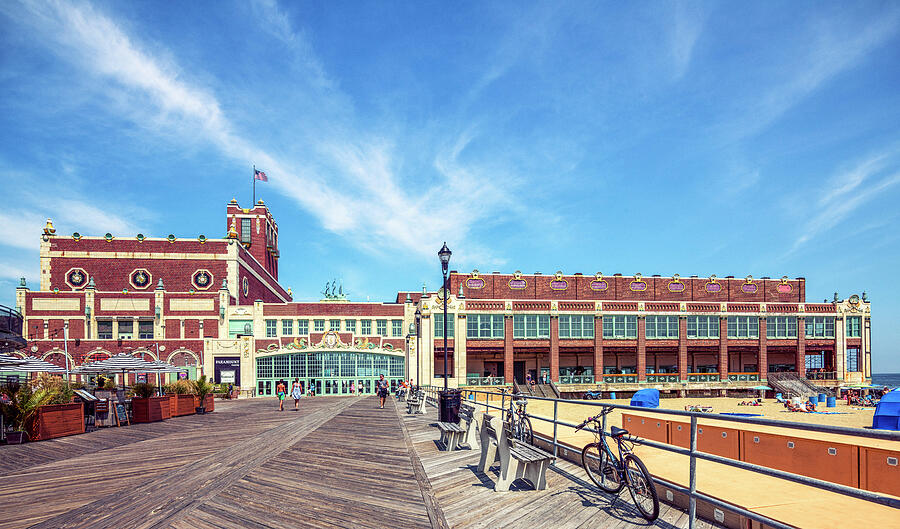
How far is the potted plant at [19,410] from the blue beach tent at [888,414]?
91.4ft

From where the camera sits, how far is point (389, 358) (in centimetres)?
4934

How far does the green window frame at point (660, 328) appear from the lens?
176ft

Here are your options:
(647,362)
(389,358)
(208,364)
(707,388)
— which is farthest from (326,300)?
(707,388)

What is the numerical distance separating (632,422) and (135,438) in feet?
50.0

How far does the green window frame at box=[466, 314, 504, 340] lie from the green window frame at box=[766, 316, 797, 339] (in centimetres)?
2742

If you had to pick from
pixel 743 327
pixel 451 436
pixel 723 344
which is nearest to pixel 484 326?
pixel 723 344

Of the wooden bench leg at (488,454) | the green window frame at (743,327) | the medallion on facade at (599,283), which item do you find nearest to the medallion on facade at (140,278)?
the medallion on facade at (599,283)

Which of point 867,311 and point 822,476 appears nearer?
point 822,476

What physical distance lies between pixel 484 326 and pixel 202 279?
84.2ft

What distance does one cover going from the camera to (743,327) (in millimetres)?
55188

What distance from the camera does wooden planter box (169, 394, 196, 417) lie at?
23234mm

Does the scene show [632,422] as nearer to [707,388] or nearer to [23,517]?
[23,517]

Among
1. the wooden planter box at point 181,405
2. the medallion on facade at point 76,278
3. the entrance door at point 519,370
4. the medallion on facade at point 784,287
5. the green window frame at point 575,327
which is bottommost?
the entrance door at point 519,370

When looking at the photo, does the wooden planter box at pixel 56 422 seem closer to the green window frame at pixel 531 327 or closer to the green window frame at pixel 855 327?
the green window frame at pixel 531 327
